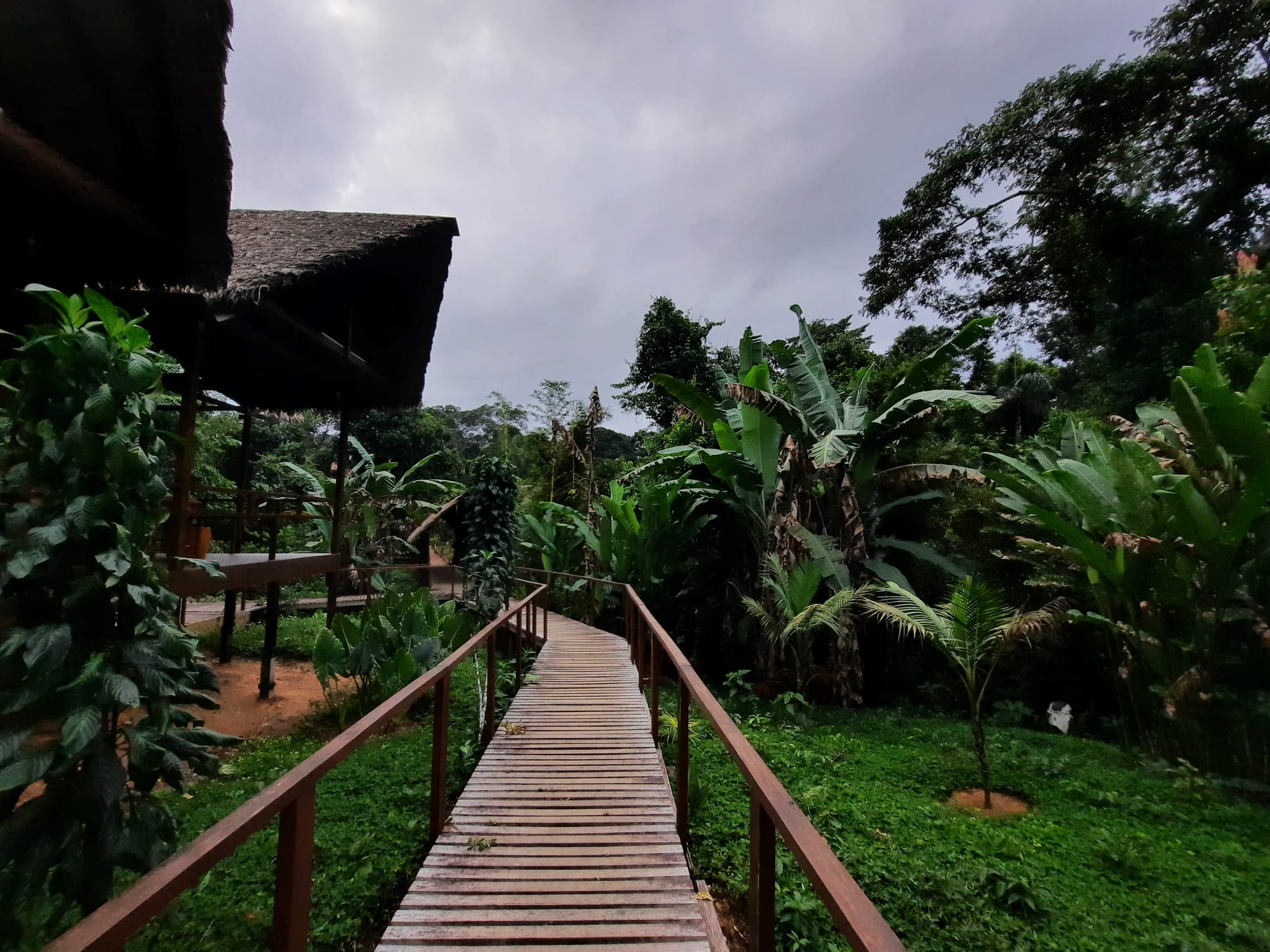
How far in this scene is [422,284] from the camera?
7.05 m

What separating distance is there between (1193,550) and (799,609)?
3.06m

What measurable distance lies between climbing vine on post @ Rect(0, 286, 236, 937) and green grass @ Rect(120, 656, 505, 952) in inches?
13.8

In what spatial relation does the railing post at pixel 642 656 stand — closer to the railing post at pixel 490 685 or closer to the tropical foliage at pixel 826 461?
the railing post at pixel 490 685

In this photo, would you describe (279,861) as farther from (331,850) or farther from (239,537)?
(239,537)

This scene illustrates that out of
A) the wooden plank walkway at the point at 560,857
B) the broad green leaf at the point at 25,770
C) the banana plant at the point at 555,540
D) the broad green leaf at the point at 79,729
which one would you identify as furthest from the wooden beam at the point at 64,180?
the banana plant at the point at 555,540

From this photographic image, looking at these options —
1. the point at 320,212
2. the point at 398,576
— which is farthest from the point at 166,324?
the point at 398,576

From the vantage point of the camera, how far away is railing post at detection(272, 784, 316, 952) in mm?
1400

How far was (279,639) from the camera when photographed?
9.24 meters

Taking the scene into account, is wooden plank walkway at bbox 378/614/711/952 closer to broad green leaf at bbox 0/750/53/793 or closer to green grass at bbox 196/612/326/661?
broad green leaf at bbox 0/750/53/793

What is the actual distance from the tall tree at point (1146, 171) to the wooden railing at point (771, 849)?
33.0 ft

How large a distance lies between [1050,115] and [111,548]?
582 inches

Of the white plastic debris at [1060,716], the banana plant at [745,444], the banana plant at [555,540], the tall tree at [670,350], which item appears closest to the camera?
the white plastic debris at [1060,716]

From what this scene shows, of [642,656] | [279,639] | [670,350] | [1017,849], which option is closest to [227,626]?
[279,639]

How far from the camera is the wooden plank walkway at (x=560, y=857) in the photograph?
2115 mm
